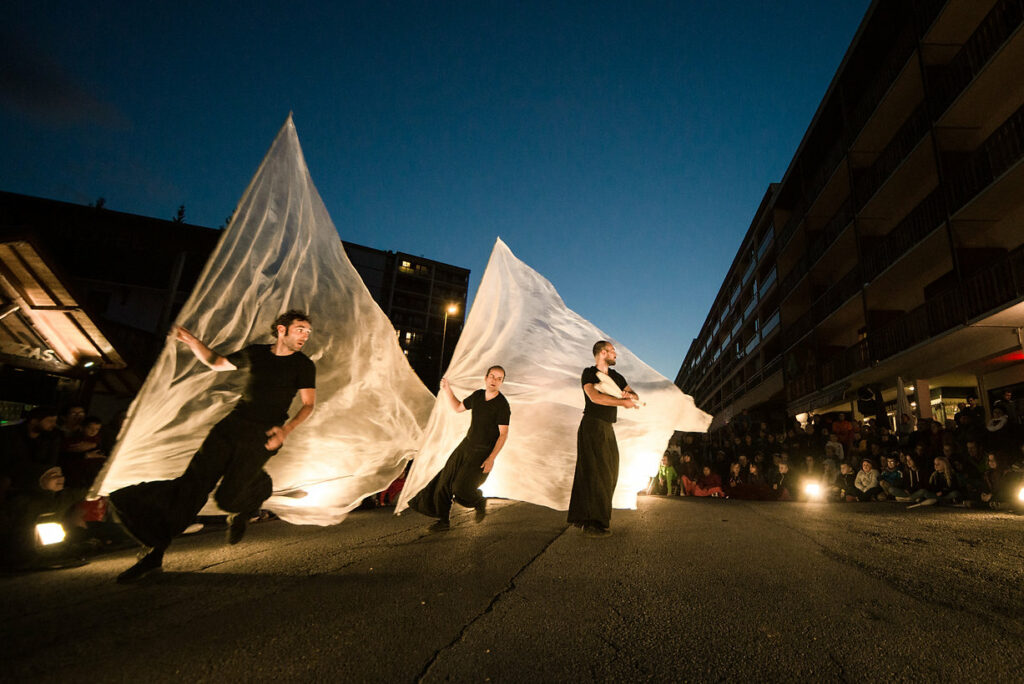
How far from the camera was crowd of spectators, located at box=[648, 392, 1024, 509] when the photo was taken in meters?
8.01

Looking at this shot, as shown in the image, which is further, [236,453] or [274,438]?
[274,438]

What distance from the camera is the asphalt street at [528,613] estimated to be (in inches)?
65.6

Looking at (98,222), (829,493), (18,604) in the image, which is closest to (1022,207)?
(829,493)

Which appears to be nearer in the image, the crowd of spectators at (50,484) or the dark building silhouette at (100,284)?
the crowd of spectators at (50,484)

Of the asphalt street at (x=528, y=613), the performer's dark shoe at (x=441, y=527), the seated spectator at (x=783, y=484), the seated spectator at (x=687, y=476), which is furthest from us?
the seated spectator at (x=687, y=476)

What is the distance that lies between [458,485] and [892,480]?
941cm

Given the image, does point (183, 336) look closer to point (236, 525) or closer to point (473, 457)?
point (236, 525)

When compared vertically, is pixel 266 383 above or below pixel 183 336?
below

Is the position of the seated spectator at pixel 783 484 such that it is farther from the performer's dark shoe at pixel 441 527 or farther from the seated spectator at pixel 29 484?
the seated spectator at pixel 29 484

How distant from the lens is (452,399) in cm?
497

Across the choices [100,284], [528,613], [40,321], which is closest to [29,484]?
[528,613]

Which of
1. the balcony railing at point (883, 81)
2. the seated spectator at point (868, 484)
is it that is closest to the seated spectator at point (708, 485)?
the seated spectator at point (868, 484)

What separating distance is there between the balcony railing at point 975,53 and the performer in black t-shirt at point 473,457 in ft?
47.0

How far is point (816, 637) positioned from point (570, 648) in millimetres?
960
